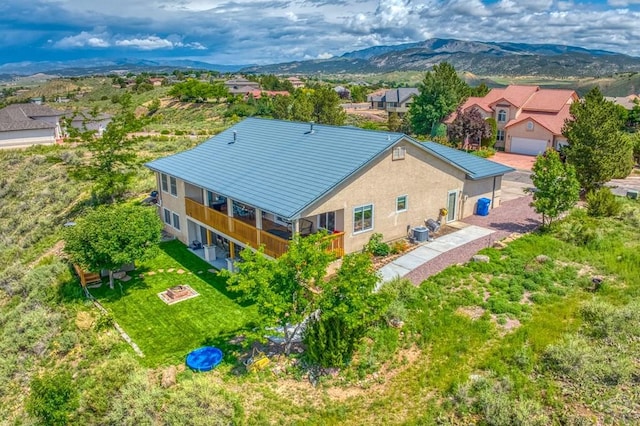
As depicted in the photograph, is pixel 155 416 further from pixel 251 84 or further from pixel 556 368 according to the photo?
pixel 251 84

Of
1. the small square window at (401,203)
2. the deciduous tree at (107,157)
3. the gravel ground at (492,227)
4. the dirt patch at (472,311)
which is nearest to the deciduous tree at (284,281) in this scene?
the dirt patch at (472,311)

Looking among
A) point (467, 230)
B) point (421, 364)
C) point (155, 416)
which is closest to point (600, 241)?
point (467, 230)

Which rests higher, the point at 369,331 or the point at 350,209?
the point at 350,209

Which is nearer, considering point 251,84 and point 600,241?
point 600,241

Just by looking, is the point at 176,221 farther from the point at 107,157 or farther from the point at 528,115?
the point at 528,115

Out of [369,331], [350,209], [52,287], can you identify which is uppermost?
[350,209]

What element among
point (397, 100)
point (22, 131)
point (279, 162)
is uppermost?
point (279, 162)

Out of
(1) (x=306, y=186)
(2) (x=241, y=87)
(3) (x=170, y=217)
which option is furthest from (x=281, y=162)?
(2) (x=241, y=87)

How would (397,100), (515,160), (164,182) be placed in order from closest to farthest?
(164,182), (515,160), (397,100)
